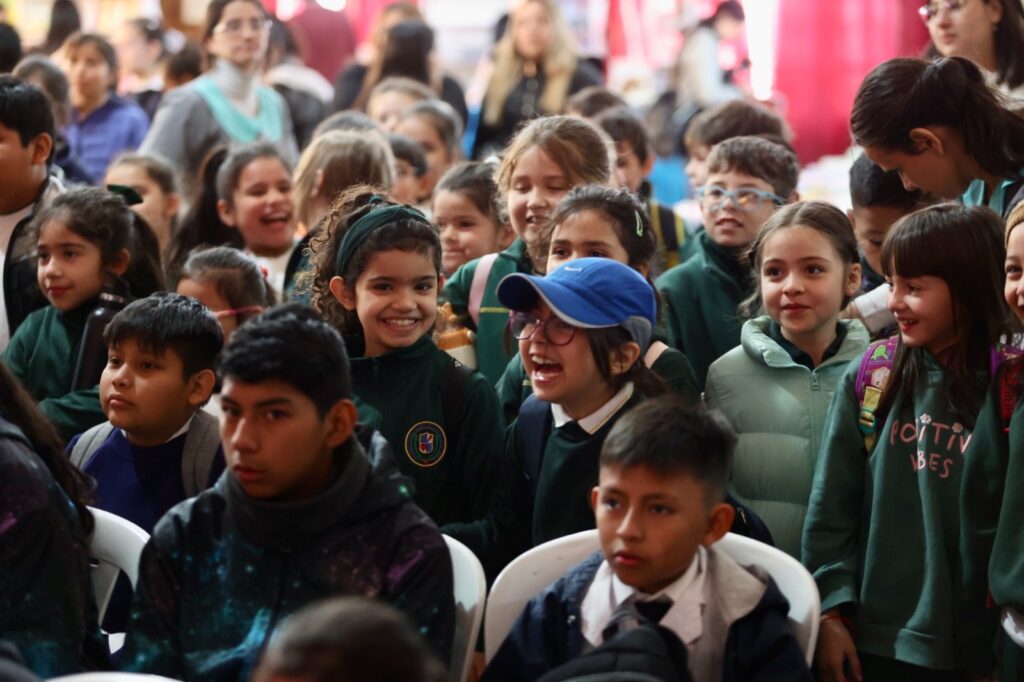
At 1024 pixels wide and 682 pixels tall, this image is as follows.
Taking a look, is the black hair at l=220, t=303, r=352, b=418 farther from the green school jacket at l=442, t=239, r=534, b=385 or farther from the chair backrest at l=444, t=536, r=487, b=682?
the green school jacket at l=442, t=239, r=534, b=385

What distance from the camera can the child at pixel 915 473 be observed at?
293 cm

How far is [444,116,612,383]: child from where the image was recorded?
13.5 feet

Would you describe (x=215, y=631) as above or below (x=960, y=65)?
below

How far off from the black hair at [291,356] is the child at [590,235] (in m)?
1.02

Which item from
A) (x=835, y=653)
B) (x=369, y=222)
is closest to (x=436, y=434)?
(x=369, y=222)

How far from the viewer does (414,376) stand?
336 centimetres

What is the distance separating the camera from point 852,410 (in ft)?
10.3

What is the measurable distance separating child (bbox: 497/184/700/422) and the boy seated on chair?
102 cm

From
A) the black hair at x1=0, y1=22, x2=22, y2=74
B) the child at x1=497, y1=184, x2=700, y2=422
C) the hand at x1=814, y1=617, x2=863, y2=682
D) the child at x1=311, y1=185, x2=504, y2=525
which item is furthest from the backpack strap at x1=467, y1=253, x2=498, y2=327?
the black hair at x1=0, y1=22, x2=22, y2=74

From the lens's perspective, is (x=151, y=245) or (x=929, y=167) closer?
(x=929, y=167)

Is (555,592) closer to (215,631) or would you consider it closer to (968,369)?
(215,631)

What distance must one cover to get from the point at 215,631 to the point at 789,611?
1.05m

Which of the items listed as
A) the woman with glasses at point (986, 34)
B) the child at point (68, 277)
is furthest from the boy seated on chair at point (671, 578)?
the woman with glasses at point (986, 34)

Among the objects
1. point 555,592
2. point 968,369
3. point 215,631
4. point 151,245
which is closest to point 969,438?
point 968,369
